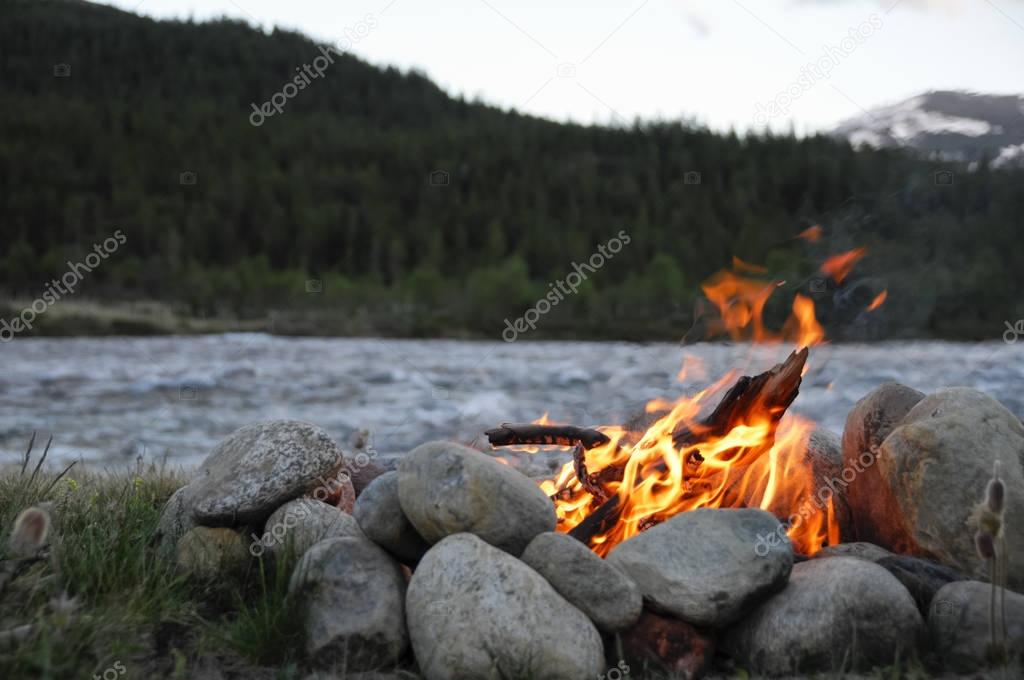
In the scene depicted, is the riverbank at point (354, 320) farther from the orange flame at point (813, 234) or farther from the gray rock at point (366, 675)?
the gray rock at point (366, 675)

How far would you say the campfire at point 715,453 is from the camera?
17.1 feet

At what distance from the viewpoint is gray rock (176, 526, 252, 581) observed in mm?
4566

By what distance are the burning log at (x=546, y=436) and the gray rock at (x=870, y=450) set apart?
5.44 ft

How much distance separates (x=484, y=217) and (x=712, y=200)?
630 inches

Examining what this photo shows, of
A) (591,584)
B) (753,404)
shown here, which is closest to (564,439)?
(753,404)

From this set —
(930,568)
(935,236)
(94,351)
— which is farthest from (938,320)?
(94,351)

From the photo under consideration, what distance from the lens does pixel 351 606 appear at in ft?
13.6

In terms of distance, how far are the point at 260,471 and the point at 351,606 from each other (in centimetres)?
109

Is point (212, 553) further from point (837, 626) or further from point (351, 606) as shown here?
point (837, 626)

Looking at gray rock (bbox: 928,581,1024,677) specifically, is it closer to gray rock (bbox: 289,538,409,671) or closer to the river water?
gray rock (bbox: 289,538,409,671)

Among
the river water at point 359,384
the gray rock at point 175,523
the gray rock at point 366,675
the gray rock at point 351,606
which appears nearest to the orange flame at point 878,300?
the gray rock at point 351,606

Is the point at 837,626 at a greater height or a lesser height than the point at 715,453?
lesser

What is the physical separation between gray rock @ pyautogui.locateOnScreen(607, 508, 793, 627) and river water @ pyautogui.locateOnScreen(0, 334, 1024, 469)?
902cm

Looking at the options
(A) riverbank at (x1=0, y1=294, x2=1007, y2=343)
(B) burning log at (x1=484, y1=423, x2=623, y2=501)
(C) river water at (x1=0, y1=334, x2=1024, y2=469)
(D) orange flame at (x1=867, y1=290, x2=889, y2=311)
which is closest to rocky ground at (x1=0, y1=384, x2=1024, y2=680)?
(B) burning log at (x1=484, y1=423, x2=623, y2=501)
